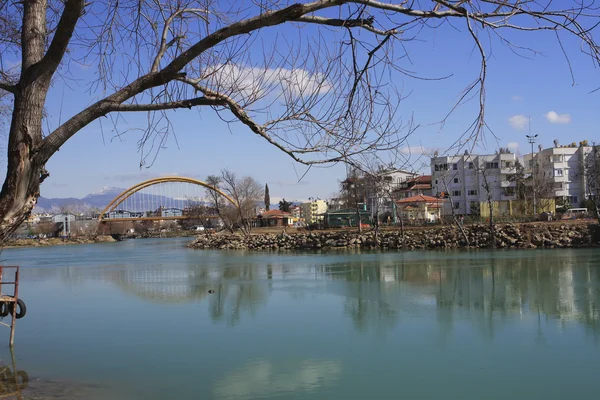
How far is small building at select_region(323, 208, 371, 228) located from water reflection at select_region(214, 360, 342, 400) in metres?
42.8

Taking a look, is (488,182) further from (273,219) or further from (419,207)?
(273,219)

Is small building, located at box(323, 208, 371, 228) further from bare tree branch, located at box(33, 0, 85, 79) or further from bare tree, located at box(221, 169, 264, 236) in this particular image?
bare tree branch, located at box(33, 0, 85, 79)

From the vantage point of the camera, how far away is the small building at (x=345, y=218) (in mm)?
51737

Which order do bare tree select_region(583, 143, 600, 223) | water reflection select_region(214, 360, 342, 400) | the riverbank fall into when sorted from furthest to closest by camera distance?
the riverbank, bare tree select_region(583, 143, 600, 223), water reflection select_region(214, 360, 342, 400)

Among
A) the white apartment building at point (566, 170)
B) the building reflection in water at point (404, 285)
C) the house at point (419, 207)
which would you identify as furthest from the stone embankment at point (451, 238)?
the white apartment building at point (566, 170)

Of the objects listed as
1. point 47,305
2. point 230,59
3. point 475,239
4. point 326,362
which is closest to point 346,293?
point 326,362

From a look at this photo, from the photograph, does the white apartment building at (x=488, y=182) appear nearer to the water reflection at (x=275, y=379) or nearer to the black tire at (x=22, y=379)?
the water reflection at (x=275, y=379)

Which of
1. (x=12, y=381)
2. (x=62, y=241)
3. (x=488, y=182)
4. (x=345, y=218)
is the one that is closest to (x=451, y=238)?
(x=345, y=218)

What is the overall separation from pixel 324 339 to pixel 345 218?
1669 inches

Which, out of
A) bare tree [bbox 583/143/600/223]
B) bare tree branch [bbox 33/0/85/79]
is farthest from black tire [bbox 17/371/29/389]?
bare tree [bbox 583/143/600/223]

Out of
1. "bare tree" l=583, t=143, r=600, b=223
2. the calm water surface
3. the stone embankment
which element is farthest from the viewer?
"bare tree" l=583, t=143, r=600, b=223

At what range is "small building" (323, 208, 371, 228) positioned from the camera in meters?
51.7

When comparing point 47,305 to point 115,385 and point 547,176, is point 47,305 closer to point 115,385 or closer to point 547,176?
point 115,385

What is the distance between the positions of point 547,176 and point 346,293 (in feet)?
181
